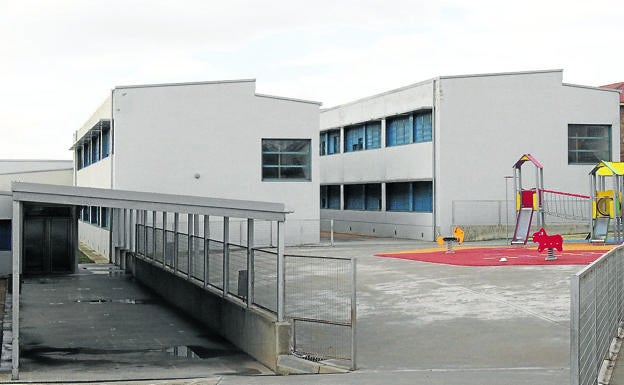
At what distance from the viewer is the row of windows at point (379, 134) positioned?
47.8m

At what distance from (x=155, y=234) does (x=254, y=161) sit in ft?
48.4

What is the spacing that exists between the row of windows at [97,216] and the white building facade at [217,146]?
319mm

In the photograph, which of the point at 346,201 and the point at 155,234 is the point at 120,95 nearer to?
the point at 155,234

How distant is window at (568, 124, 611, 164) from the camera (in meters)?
46.8

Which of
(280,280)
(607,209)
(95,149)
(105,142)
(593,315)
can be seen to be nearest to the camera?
(593,315)

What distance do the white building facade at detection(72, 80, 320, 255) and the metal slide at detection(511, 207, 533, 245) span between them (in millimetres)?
10043

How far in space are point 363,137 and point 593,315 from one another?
154ft

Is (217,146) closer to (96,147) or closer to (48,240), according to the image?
(48,240)

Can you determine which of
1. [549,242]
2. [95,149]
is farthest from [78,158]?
[549,242]

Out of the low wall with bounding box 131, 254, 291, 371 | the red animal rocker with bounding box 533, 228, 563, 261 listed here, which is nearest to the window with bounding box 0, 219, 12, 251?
the low wall with bounding box 131, 254, 291, 371

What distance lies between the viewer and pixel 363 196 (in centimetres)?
5781

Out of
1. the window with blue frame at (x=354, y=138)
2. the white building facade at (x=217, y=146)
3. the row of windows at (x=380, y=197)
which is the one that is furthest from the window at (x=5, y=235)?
the window with blue frame at (x=354, y=138)

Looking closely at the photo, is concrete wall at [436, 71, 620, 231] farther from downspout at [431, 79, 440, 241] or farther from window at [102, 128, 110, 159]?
window at [102, 128, 110, 159]

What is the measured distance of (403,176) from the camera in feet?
164
